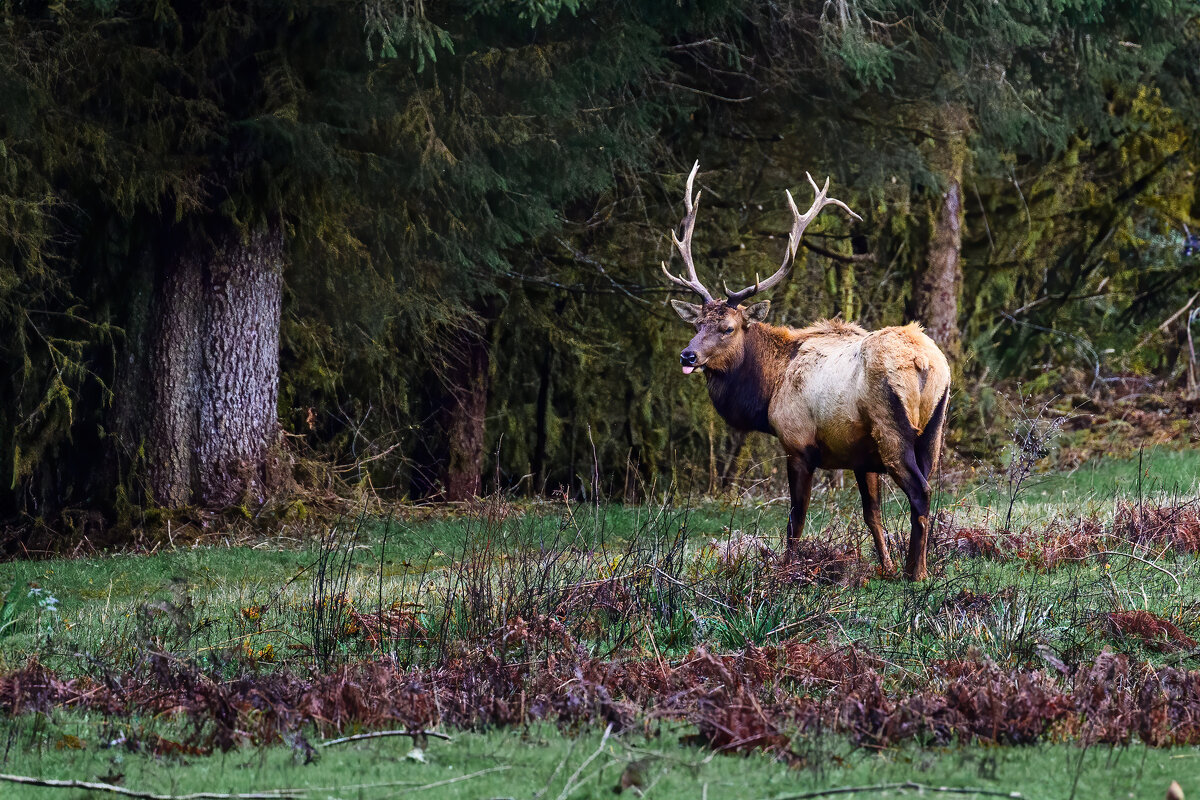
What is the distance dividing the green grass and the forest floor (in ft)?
0.05

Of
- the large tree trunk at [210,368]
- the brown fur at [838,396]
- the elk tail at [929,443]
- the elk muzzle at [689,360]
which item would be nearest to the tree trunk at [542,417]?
the large tree trunk at [210,368]

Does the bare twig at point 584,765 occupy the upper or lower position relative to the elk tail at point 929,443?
lower

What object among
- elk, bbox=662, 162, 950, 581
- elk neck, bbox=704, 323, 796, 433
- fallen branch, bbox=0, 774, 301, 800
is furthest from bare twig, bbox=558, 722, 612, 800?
elk neck, bbox=704, 323, 796, 433

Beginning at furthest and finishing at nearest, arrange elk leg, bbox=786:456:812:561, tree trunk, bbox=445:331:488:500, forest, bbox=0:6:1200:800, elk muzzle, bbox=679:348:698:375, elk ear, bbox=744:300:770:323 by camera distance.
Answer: tree trunk, bbox=445:331:488:500, elk ear, bbox=744:300:770:323, elk muzzle, bbox=679:348:698:375, elk leg, bbox=786:456:812:561, forest, bbox=0:6:1200:800

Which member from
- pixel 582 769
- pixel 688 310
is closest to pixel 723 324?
pixel 688 310

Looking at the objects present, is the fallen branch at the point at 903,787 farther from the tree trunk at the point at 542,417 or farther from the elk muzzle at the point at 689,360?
the tree trunk at the point at 542,417

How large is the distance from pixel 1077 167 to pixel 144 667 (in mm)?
19273

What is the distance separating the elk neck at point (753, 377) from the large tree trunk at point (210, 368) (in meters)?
5.00

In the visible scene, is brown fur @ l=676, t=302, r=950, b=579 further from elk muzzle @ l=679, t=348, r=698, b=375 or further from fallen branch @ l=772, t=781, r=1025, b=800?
fallen branch @ l=772, t=781, r=1025, b=800

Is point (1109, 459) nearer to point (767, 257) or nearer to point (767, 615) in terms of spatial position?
point (767, 257)

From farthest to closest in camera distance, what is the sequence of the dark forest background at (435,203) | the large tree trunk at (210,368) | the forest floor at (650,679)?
the large tree trunk at (210,368)
the dark forest background at (435,203)
the forest floor at (650,679)

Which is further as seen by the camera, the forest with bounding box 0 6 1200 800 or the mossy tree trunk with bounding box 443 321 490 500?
the mossy tree trunk with bounding box 443 321 490 500

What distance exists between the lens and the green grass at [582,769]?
491 centimetres

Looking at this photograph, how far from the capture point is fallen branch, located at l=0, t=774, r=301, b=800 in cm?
474
